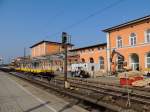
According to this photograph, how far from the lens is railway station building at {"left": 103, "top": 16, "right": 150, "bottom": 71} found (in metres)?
47.8

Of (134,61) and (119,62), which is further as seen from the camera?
(119,62)

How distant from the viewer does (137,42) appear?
49.8 meters

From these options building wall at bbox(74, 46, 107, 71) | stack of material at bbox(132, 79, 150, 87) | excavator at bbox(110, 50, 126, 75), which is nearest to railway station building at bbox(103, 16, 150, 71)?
excavator at bbox(110, 50, 126, 75)

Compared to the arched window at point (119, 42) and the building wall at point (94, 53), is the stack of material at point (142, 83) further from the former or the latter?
the building wall at point (94, 53)

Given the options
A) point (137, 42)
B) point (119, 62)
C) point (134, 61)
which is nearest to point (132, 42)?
point (137, 42)

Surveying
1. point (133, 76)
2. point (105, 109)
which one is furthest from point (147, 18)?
point (105, 109)

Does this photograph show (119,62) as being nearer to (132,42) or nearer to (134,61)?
(134,61)

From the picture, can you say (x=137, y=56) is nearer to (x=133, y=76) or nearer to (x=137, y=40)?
(x=137, y=40)

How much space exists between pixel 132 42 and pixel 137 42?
1.79m

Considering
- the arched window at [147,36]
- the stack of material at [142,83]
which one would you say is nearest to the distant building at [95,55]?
the arched window at [147,36]

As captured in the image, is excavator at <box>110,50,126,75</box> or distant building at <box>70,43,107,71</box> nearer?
excavator at <box>110,50,126,75</box>

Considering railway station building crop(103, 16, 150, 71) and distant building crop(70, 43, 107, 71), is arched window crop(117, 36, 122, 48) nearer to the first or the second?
railway station building crop(103, 16, 150, 71)

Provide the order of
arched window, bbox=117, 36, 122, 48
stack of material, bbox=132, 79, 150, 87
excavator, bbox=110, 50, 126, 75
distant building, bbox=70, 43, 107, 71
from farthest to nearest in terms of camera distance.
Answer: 1. distant building, bbox=70, 43, 107, 71
2. arched window, bbox=117, 36, 122, 48
3. excavator, bbox=110, 50, 126, 75
4. stack of material, bbox=132, 79, 150, 87

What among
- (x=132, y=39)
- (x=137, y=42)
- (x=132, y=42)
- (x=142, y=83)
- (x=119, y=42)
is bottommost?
(x=142, y=83)
